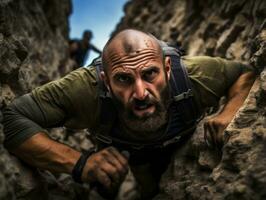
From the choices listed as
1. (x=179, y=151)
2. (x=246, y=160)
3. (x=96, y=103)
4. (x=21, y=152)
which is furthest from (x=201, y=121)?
(x=21, y=152)

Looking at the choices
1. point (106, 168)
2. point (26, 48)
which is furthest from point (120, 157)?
point (26, 48)

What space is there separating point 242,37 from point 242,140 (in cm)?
318

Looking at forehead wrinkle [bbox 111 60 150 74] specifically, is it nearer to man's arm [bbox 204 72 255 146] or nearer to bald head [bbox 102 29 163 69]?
bald head [bbox 102 29 163 69]

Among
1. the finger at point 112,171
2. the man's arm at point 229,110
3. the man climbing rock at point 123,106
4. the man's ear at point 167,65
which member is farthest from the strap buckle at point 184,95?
the finger at point 112,171

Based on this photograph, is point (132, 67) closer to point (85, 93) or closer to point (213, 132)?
point (85, 93)

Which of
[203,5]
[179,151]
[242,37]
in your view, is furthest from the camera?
[203,5]

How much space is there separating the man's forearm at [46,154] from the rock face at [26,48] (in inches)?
8.4

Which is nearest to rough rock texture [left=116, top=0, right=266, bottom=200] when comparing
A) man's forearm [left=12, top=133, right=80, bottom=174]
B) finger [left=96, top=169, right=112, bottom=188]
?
finger [left=96, top=169, right=112, bottom=188]

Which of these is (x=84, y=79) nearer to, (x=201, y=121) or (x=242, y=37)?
(x=201, y=121)

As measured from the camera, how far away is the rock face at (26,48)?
13.4 ft

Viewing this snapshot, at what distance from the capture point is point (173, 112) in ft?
14.0

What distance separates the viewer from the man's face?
381cm

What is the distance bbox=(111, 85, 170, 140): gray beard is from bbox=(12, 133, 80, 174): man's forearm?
0.64 metres

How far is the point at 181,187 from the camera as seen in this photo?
399cm
